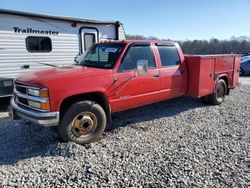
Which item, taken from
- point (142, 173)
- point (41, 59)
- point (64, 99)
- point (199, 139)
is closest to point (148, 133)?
point (199, 139)

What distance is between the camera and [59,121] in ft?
13.0

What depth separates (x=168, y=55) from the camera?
5531 mm

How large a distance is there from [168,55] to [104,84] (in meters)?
2.05

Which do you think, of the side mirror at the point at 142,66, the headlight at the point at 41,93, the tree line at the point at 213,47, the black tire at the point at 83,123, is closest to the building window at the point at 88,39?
the side mirror at the point at 142,66

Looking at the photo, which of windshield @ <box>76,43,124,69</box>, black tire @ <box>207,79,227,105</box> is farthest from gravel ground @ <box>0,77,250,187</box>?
windshield @ <box>76,43,124,69</box>

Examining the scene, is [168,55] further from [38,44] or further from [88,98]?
[38,44]

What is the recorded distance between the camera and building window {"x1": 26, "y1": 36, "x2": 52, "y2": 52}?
6464 mm

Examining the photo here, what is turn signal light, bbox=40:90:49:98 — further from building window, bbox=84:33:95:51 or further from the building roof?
building window, bbox=84:33:95:51

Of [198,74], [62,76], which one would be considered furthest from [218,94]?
[62,76]

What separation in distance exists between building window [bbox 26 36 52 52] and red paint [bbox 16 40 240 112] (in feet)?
7.81

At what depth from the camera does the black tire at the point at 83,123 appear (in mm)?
3991

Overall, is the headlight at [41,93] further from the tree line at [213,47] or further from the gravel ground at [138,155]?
the tree line at [213,47]

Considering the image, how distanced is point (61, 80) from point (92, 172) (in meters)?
1.59

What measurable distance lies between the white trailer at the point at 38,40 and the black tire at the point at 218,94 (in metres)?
4.10
